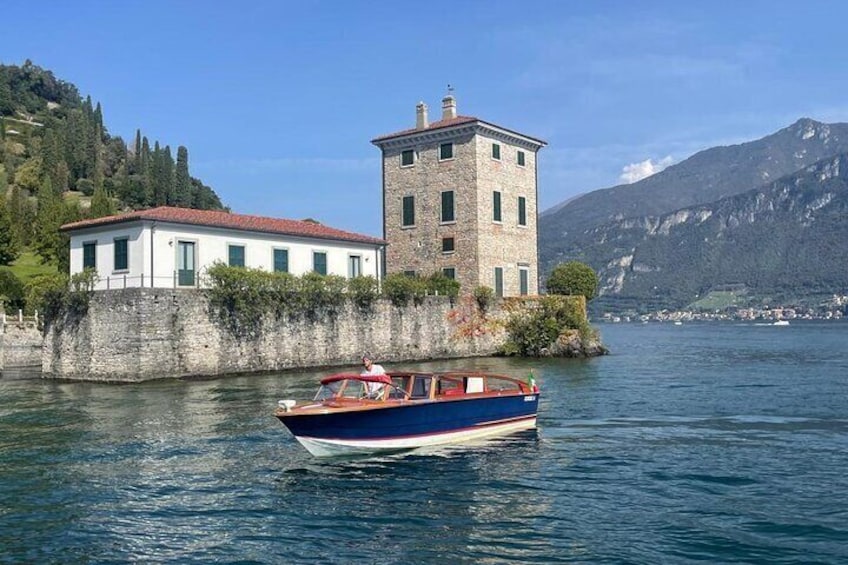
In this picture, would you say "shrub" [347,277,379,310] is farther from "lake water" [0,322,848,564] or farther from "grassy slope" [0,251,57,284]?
"grassy slope" [0,251,57,284]

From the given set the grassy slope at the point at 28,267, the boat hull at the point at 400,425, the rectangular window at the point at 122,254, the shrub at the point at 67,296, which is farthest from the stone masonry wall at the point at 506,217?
the grassy slope at the point at 28,267

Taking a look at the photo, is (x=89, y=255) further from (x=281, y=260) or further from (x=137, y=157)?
(x=137, y=157)

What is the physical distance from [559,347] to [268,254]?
19101 mm

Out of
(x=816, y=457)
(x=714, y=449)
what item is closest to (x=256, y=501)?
(x=714, y=449)

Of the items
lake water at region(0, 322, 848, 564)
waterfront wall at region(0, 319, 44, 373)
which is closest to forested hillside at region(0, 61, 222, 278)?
waterfront wall at region(0, 319, 44, 373)

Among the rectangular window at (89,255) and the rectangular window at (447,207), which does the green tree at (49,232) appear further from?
the rectangular window at (447,207)

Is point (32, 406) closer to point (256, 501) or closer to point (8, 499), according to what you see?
point (8, 499)

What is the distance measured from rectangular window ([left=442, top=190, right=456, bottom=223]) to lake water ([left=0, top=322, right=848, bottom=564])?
27.4 meters

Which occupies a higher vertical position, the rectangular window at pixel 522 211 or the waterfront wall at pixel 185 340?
the rectangular window at pixel 522 211

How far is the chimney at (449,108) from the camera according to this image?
5597 centimetres

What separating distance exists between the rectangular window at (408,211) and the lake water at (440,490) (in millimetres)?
29767

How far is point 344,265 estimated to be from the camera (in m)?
45.1

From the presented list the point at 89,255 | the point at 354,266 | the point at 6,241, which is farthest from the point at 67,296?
the point at 6,241

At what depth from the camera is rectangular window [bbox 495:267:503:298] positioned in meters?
52.6
